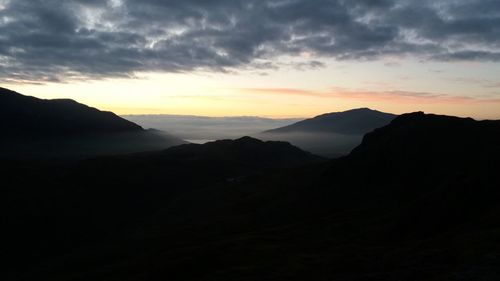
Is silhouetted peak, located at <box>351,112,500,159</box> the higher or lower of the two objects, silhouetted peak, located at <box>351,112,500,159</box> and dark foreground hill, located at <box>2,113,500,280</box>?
the higher

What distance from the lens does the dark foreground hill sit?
216 feet

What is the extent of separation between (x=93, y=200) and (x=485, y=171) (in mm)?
132475

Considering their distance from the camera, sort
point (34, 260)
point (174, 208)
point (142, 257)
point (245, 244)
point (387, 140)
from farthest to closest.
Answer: point (174, 208), point (387, 140), point (34, 260), point (142, 257), point (245, 244)

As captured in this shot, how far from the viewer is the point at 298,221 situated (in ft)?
403

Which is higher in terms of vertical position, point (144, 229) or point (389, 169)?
point (389, 169)

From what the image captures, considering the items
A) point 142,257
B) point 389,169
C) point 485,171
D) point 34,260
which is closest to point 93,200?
point 34,260

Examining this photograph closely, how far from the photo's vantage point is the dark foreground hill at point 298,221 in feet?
216

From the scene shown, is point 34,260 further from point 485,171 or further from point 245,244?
point 485,171

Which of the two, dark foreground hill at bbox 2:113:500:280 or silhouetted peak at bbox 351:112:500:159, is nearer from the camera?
dark foreground hill at bbox 2:113:500:280

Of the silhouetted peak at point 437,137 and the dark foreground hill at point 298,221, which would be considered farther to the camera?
the silhouetted peak at point 437,137

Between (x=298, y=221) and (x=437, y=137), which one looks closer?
(x=298, y=221)

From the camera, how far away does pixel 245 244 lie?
94938 millimetres

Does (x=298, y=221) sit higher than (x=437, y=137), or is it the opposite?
(x=437, y=137)

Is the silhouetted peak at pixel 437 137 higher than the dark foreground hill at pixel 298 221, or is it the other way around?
the silhouetted peak at pixel 437 137
